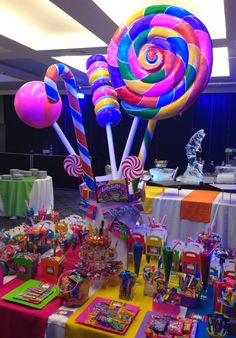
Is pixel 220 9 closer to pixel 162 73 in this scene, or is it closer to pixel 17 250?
pixel 162 73

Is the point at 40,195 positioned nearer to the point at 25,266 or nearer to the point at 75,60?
the point at 75,60

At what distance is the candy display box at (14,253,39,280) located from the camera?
129 centimetres

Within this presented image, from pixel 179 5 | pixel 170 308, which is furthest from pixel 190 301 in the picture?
pixel 179 5

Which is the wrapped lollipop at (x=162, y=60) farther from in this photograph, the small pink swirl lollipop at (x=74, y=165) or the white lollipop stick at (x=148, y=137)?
the small pink swirl lollipop at (x=74, y=165)

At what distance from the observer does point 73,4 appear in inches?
103

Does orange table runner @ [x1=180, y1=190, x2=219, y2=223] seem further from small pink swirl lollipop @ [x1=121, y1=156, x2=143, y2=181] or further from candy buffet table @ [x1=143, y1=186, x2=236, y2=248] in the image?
small pink swirl lollipop @ [x1=121, y1=156, x2=143, y2=181]

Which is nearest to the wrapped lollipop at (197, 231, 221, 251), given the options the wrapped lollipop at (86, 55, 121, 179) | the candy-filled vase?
the candy-filled vase

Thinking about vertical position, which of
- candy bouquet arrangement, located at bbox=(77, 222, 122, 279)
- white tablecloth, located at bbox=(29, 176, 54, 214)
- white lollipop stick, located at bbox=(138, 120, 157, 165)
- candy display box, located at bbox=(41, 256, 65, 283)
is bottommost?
white tablecloth, located at bbox=(29, 176, 54, 214)

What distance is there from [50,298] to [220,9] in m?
2.90

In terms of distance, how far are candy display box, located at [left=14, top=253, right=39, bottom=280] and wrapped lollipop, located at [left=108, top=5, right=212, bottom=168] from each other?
2.28 ft

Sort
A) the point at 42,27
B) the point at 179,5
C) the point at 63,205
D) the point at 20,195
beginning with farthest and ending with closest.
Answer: the point at 63,205, the point at 20,195, the point at 42,27, the point at 179,5

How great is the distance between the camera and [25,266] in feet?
4.25

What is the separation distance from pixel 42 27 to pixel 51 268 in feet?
10.2

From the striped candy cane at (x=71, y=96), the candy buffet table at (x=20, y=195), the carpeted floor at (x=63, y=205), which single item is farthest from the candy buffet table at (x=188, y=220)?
the carpeted floor at (x=63, y=205)
